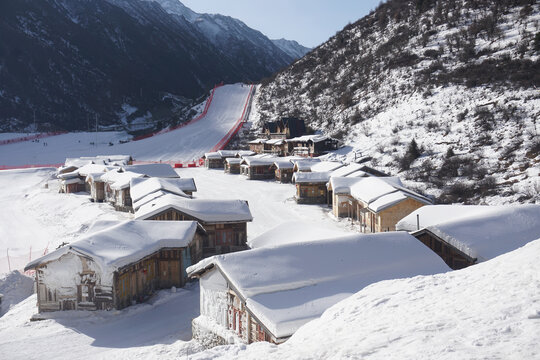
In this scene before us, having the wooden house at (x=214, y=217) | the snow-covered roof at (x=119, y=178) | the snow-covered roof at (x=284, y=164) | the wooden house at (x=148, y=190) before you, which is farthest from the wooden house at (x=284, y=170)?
the wooden house at (x=214, y=217)

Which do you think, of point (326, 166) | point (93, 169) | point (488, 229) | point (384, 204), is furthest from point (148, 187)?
point (488, 229)

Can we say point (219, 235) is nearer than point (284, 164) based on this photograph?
Yes

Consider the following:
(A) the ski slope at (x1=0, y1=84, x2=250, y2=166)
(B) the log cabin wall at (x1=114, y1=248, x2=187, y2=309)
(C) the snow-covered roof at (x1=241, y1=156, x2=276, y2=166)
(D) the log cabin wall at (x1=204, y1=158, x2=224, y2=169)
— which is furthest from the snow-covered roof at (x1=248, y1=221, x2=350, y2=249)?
(A) the ski slope at (x1=0, y1=84, x2=250, y2=166)

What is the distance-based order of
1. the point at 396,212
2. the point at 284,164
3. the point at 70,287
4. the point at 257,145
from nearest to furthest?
the point at 70,287
the point at 396,212
the point at 284,164
the point at 257,145

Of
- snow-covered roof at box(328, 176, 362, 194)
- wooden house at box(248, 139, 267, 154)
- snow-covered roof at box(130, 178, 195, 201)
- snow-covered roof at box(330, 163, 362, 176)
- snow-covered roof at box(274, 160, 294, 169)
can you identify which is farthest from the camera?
wooden house at box(248, 139, 267, 154)

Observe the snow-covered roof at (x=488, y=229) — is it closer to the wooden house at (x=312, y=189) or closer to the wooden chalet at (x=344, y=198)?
the wooden chalet at (x=344, y=198)

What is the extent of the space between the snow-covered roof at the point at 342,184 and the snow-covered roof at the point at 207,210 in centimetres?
907

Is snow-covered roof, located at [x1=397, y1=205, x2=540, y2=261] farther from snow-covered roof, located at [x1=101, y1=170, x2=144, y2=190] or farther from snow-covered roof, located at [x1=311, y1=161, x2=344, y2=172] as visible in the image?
snow-covered roof, located at [x1=101, y1=170, x2=144, y2=190]

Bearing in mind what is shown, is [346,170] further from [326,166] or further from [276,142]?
[276,142]

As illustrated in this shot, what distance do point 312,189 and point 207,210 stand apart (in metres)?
16.0

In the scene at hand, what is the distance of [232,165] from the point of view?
56.0 m

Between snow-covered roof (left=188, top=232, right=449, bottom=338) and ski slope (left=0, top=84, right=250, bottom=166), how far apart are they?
55.8m

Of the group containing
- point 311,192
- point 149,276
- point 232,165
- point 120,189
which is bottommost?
point 149,276

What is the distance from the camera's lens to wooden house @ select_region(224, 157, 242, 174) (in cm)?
5572
